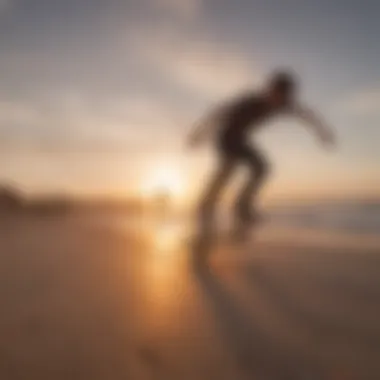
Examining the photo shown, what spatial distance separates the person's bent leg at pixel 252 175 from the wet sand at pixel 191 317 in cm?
311

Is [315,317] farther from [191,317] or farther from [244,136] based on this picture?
[244,136]

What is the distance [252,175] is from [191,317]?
521cm

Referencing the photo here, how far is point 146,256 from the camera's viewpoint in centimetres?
452

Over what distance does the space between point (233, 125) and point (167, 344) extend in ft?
18.0

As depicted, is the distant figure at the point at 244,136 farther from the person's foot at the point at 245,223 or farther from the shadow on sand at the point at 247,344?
the shadow on sand at the point at 247,344

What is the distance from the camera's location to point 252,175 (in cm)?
734

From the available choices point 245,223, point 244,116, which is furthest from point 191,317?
point 245,223

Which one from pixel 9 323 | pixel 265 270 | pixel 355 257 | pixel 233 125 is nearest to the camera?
pixel 9 323

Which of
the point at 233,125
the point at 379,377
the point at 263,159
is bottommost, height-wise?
the point at 379,377

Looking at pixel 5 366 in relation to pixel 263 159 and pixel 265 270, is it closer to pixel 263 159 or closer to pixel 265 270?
pixel 265 270

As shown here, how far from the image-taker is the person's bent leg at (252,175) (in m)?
7.21

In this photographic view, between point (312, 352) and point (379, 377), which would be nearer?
point (379, 377)

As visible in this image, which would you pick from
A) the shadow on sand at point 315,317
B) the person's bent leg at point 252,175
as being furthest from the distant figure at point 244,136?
the shadow on sand at point 315,317

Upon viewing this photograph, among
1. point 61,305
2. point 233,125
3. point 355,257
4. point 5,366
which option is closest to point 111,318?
point 61,305
